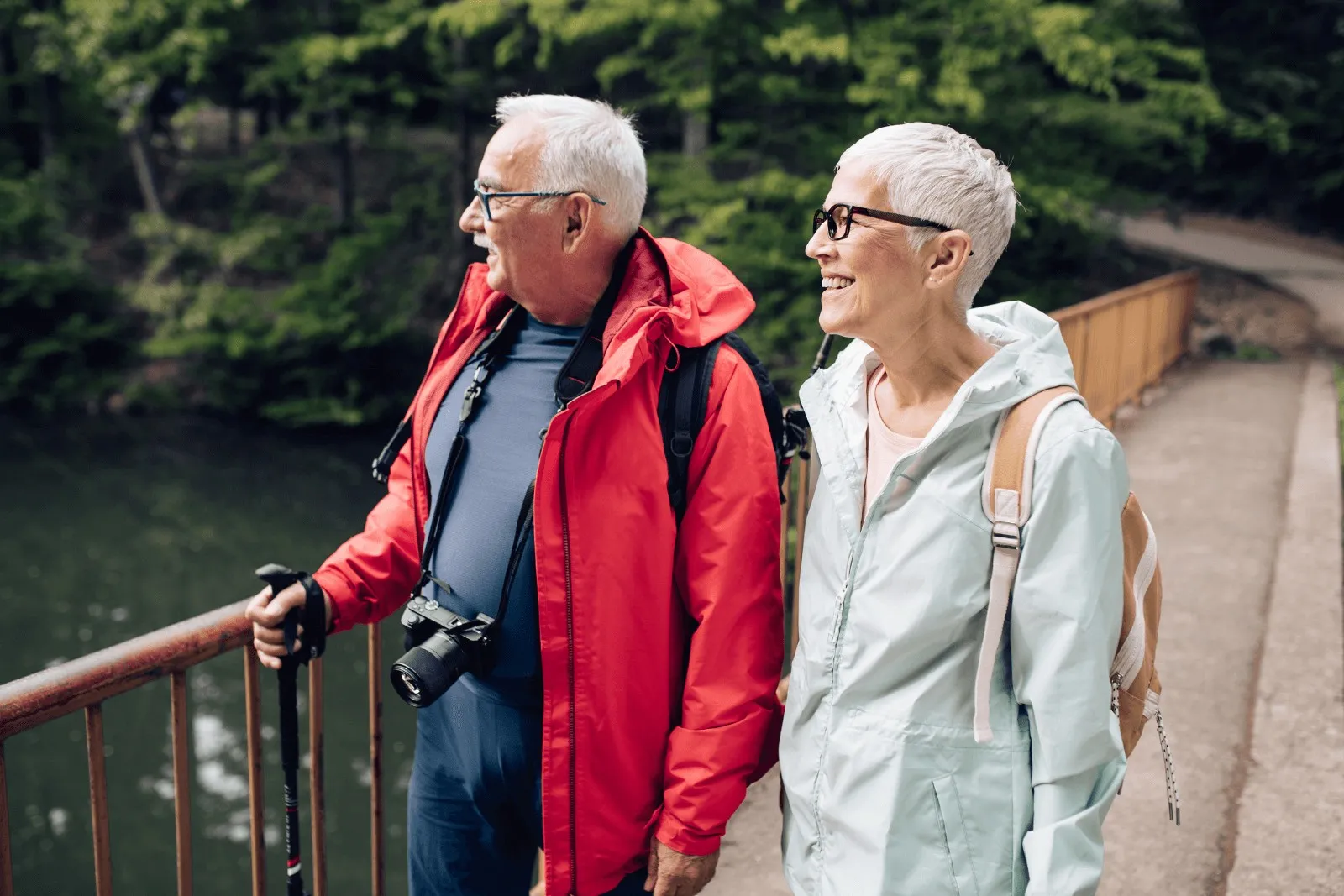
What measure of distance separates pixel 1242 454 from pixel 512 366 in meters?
7.15

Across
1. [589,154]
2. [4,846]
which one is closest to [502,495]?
[589,154]

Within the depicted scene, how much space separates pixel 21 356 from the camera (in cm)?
1802

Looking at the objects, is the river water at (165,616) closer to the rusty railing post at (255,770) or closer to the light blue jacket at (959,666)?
the rusty railing post at (255,770)

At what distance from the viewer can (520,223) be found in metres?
2.00

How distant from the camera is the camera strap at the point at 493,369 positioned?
1961 millimetres

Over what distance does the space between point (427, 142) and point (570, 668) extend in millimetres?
21233

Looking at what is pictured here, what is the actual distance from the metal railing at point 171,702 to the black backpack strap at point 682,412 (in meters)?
0.84

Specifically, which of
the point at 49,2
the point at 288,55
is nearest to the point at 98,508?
the point at 288,55

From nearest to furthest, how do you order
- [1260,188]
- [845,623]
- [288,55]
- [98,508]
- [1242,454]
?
[845,623] < [1242,454] < [98,508] < [288,55] < [1260,188]

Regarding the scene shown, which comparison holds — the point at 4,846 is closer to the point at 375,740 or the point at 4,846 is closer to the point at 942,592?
the point at 375,740

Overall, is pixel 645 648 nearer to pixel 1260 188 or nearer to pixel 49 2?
pixel 49 2

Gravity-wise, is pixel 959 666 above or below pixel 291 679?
above

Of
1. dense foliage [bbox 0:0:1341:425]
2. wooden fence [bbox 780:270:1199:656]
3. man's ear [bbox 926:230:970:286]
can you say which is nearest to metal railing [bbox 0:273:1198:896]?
man's ear [bbox 926:230:970:286]

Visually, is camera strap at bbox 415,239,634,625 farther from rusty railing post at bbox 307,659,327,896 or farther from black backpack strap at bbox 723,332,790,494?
rusty railing post at bbox 307,659,327,896
